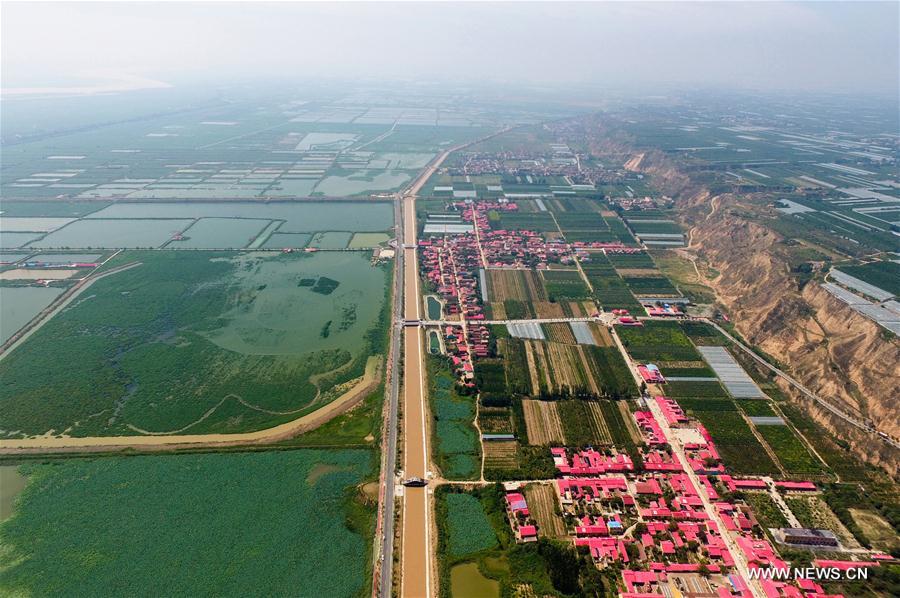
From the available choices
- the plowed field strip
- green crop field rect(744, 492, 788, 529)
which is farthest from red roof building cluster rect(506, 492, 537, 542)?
green crop field rect(744, 492, 788, 529)

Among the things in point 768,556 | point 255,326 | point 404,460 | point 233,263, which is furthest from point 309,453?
point 233,263

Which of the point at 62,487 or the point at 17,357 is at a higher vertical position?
the point at 17,357

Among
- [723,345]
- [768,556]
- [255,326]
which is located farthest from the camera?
[255,326]

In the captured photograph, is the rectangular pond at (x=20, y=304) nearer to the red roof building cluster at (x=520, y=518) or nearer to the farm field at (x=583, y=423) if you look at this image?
the red roof building cluster at (x=520, y=518)

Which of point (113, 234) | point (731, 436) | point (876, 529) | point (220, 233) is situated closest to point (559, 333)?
point (731, 436)

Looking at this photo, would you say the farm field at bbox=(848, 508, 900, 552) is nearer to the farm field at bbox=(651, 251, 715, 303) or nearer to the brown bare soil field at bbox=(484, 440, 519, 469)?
the brown bare soil field at bbox=(484, 440, 519, 469)

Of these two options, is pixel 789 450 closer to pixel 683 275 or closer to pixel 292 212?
pixel 683 275

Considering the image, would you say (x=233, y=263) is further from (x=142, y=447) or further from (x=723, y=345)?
(x=723, y=345)

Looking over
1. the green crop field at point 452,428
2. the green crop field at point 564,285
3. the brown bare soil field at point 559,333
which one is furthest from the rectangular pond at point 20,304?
the green crop field at point 564,285
